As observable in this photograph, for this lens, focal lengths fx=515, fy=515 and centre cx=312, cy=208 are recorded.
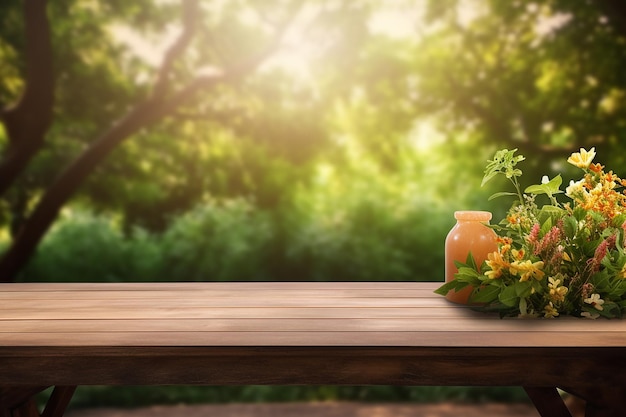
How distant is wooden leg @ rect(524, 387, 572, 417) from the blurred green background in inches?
95.9

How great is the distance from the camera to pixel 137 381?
43.8 inches

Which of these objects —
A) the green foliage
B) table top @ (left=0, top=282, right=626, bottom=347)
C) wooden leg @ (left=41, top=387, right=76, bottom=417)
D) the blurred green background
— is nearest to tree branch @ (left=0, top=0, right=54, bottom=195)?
the blurred green background

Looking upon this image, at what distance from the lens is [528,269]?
1.32m

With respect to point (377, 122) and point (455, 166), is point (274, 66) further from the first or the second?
point (455, 166)

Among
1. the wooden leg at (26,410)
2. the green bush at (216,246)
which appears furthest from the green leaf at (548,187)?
the green bush at (216,246)

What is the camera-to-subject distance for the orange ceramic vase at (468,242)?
150 centimetres

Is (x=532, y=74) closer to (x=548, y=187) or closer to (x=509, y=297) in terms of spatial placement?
(x=548, y=187)

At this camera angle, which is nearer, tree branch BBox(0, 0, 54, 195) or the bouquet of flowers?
the bouquet of flowers

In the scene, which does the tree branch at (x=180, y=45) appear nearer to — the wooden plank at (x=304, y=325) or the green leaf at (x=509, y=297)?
the wooden plank at (x=304, y=325)

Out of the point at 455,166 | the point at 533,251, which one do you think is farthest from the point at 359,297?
the point at 455,166

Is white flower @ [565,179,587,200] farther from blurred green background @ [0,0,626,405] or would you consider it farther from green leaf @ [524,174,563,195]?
blurred green background @ [0,0,626,405]

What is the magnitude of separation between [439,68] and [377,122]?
622 millimetres

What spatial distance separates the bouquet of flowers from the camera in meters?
1.33

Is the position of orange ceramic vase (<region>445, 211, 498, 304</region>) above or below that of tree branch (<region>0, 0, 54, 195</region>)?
below
